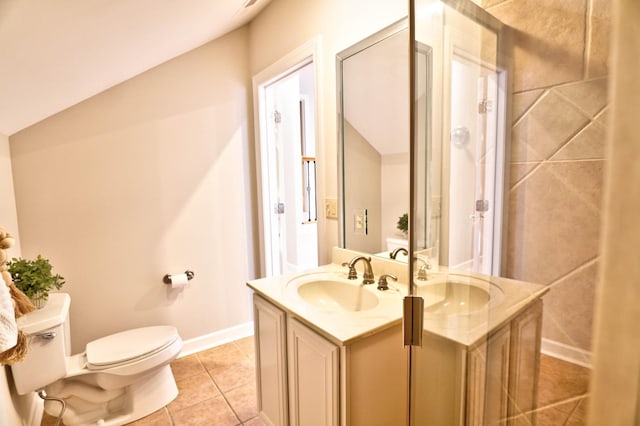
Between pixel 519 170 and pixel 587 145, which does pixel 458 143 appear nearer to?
pixel 519 170

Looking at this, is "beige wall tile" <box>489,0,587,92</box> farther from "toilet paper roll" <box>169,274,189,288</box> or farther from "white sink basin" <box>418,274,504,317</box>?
"toilet paper roll" <box>169,274,189,288</box>

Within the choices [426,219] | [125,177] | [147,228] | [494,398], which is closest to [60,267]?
[147,228]

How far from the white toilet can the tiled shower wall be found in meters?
1.86

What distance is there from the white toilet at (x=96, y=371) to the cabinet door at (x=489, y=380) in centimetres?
165

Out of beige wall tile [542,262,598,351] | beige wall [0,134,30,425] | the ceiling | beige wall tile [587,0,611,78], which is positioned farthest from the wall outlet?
beige wall [0,134,30,425]

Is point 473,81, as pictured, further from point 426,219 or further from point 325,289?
point 325,289

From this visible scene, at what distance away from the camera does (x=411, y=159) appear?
2.71 feet

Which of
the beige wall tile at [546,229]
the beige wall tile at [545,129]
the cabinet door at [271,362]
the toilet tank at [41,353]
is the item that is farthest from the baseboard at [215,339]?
the beige wall tile at [545,129]

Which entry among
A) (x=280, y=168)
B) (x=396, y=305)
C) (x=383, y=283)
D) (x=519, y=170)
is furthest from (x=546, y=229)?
(x=280, y=168)

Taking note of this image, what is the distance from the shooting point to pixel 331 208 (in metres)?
1.87

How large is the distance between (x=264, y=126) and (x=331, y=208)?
102 centimetres

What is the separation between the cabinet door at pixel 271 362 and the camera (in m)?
1.36

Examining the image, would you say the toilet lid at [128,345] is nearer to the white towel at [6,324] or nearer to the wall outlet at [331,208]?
the white towel at [6,324]

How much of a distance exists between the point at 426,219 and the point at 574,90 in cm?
43
